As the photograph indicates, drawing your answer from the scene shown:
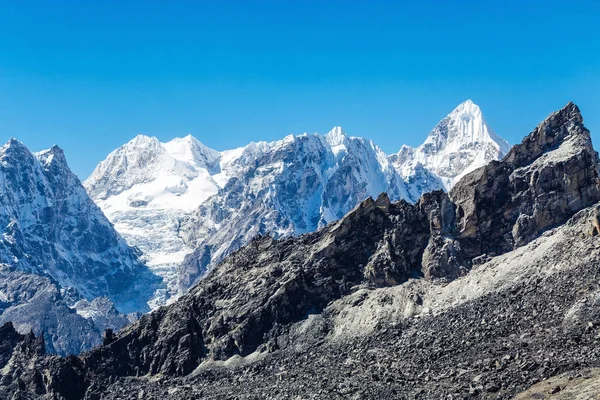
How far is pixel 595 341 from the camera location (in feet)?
454

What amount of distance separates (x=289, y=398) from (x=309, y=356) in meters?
26.9

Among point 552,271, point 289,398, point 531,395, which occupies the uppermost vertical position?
point 552,271

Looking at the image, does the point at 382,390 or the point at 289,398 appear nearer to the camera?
the point at 382,390

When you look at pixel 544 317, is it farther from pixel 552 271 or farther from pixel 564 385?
pixel 564 385

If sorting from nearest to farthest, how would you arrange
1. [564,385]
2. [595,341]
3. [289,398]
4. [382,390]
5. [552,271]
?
1. [564,385]
2. [595,341]
3. [382,390]
4. [289,398]
5. [552,271]

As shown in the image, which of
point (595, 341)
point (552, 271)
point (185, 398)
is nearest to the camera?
point (595, 341)

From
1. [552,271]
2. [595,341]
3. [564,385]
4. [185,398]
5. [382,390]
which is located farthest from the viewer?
[185,398]

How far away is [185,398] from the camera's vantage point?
190 meters

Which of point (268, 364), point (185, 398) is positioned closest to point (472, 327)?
point (268, 364)

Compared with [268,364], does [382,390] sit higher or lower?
lower

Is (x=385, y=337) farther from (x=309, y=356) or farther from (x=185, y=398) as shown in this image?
(x=185, y=398)

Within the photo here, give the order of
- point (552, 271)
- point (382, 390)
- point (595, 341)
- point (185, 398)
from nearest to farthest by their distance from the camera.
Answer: point (595, 341), point (382, 390), point (552, 271), point (185, 398)

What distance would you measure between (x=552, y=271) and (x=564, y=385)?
194ft

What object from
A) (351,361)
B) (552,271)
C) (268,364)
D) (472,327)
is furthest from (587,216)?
(268,364)
